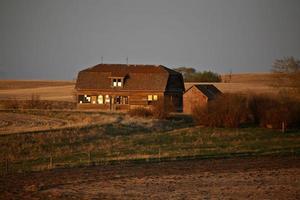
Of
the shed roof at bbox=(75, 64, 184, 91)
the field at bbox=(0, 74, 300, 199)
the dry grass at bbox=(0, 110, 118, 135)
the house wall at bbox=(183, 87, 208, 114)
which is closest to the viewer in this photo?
the field at bbox=(0, 74, 300, 199)

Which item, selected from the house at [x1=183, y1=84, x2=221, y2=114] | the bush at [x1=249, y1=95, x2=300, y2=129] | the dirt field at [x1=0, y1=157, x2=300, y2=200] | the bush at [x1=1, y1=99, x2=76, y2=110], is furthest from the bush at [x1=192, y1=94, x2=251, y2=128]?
the bush at [x1=1, y1=99, x2=76, y2=110]

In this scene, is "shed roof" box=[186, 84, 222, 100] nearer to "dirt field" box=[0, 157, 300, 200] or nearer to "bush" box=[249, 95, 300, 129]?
"bush" box=[249, 95, 300, 129]

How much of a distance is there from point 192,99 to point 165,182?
132 ft

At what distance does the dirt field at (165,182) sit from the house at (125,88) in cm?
3909

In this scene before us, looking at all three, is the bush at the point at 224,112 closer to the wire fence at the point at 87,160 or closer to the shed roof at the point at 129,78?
the shed roof at the point at 129,78

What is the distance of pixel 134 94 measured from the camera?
234 ft

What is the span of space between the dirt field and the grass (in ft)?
12.5

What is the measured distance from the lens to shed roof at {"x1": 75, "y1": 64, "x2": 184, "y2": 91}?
234ft

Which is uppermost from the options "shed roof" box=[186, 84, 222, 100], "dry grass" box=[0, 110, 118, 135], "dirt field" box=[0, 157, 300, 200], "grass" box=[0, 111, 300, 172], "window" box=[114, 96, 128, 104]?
"shed roof" box=[186, 84, 222, 100]

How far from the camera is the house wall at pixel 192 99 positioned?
63.8m

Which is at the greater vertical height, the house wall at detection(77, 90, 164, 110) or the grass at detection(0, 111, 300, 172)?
the house wall at detection(77, 90, 164, 110)

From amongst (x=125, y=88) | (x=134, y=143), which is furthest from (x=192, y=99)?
(x=134, y=143)

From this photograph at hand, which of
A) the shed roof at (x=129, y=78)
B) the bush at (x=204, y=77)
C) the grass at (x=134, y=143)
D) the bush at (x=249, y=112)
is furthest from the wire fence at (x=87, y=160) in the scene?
the bush at (x=204, y=77)

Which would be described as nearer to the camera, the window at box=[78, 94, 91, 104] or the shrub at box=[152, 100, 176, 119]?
the shrub at box=[152, 100, 176, 119]
